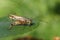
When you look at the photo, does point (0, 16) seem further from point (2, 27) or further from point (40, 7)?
point (40, 7)

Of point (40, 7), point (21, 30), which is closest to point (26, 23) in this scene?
point (21, 30)

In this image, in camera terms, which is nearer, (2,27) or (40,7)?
(2,27)

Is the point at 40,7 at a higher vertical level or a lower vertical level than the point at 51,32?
higher

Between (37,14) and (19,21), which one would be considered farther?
(37,14)

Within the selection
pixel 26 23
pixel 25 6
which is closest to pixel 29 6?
pixel 25 6

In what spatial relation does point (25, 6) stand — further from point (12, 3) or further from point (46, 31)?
point (46, 31)

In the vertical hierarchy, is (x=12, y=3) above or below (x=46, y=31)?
above
